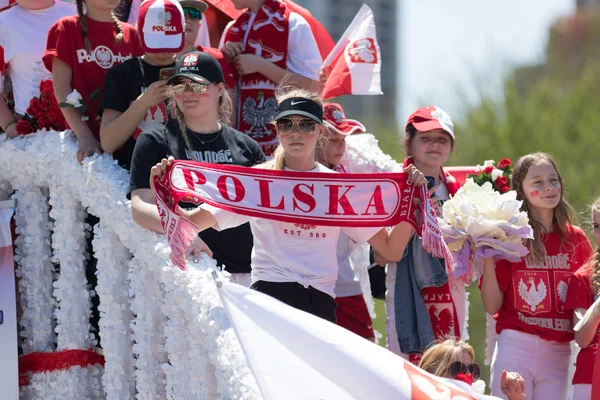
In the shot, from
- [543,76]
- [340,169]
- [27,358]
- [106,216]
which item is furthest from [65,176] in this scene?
[543,76]

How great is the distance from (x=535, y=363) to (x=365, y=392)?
5.21 ft

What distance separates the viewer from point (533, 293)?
581cm

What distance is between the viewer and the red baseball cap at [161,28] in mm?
5949

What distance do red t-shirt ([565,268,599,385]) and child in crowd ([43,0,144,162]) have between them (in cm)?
253

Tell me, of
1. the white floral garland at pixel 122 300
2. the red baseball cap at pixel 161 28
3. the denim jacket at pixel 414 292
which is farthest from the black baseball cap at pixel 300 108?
the denim jacket at pixel 414 292

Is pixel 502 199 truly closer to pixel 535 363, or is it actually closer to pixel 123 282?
pixel 535 363

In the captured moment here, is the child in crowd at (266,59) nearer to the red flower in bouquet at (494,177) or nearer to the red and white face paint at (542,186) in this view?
the red flower in bouquet at (494,177)

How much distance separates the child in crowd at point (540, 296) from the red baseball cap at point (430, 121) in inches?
20.6

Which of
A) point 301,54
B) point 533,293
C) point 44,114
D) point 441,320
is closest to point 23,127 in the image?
point 44,114

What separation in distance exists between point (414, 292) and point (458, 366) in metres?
1.10

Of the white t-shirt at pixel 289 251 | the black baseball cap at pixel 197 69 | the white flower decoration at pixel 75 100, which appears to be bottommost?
the white t-shirt at pixel 289 251

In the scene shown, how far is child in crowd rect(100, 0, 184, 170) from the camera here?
581 centimetres

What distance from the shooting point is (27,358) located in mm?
6129

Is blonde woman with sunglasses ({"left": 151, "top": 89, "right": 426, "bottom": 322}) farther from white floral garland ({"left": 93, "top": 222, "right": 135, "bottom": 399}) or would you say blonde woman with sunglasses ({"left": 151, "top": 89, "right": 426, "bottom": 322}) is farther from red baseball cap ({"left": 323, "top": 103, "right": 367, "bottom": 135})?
red baseball cap ({"left": 323, "top": 103, "right": 367, "bottom": 135})
